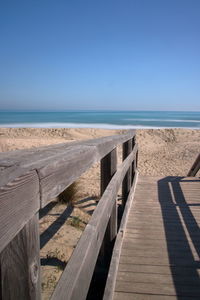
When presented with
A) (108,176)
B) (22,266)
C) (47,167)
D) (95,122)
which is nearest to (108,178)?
(108,176)

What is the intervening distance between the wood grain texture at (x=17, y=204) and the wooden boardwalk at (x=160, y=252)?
1.73 meters

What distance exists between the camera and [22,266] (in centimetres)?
69

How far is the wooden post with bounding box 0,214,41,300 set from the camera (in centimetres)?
63

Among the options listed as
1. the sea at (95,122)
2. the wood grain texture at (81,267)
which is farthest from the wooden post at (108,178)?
the sea at (95,122)

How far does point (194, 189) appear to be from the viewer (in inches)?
234

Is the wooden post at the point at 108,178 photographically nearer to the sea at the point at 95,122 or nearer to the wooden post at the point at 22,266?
the wooden post at the point at 22,266

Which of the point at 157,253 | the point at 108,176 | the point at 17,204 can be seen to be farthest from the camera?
the point at 157,253

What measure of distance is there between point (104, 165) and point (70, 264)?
1559 millimetres

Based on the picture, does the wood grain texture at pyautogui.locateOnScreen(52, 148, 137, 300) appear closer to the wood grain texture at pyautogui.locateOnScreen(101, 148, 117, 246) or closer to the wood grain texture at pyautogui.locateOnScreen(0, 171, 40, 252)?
the wood grain texture at pyautogui.locateOnScreen(0, 171, 40, 252)

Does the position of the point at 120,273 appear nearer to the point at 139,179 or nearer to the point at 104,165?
the point at 104,165

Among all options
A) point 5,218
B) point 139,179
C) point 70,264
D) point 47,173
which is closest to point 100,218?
point 70,264

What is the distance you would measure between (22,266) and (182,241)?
9.08ft

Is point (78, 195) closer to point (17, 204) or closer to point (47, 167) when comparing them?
point (47, 167)

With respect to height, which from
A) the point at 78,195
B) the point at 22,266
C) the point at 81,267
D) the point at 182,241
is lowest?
the point at 78,195
